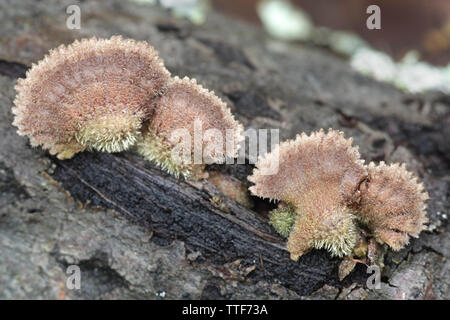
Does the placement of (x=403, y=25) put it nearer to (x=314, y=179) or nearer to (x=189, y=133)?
(x=314, y=179)

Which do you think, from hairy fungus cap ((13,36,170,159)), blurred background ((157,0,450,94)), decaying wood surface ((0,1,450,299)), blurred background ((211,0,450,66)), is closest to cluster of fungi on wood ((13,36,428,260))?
hairy fungus cap ((13,36,170,159))

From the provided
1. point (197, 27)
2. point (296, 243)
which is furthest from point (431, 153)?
point (197, 27)

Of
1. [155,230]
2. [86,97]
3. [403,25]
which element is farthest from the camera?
[403,25]

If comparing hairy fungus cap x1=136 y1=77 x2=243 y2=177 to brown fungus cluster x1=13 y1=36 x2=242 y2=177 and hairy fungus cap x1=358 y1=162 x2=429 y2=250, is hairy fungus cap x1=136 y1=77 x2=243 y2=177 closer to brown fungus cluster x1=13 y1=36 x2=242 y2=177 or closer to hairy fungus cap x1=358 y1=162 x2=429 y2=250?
brown fungus cluster x1=13 y1=36 x2=242 y2=177

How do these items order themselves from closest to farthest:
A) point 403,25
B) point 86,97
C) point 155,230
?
1. point 86,97
2. point 155,230
3. point 403,25

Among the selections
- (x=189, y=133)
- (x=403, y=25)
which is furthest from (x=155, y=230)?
(x=403, y=25)

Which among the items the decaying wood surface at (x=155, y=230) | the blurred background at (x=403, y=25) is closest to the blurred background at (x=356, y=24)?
the blurred background at (x=403, y=25)

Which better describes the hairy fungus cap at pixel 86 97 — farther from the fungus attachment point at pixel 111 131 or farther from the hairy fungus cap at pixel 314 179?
the hairy fungus cap at pixel 314 179
